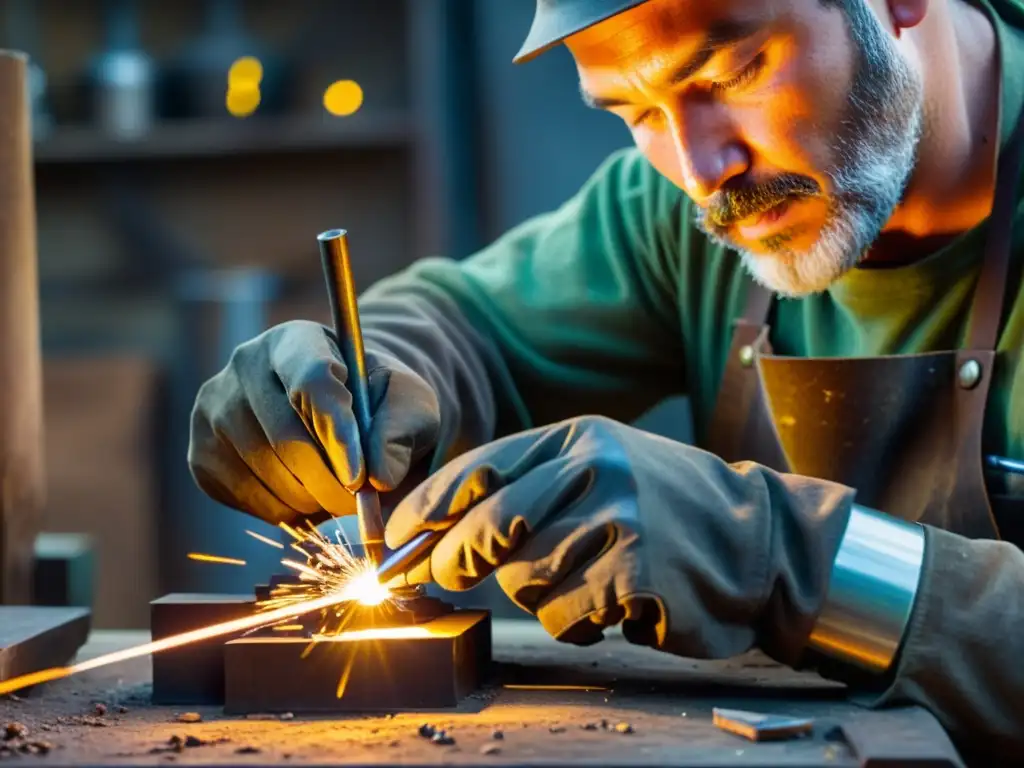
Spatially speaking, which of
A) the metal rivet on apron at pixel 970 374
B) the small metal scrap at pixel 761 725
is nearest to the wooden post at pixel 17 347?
the small metal scrap at pixel 761 725

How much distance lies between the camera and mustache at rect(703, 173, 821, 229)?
1556 mm

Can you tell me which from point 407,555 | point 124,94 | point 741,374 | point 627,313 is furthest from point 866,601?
point 124,94

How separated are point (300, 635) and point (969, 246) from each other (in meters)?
0.91

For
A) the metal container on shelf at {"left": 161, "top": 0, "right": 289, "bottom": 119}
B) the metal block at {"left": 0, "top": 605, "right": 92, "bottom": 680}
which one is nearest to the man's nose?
the metal block at {"left": 0, "top": 605, "right": 92, "bottom": 680}

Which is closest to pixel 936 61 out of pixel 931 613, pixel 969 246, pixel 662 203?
pixel 969 246

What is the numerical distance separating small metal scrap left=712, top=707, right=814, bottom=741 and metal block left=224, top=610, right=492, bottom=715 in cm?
24

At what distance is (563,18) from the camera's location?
57.6 inches

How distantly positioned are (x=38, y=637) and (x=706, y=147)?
0.86m

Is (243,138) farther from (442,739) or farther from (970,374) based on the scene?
(442,739)

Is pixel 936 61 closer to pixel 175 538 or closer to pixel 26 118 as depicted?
pixel 26 118

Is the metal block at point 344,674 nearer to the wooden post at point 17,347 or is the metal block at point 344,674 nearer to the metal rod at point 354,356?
the metal rod at point 354,356

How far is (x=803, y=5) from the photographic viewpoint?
149 cm

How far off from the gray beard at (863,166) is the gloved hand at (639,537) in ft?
1.48

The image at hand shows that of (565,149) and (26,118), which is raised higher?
(565,149)
